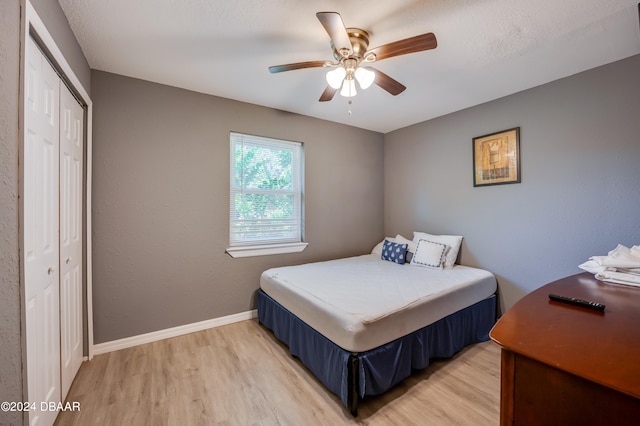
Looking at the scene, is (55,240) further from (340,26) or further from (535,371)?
(535,371)

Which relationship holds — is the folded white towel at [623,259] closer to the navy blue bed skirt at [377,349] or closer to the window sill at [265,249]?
the navy blue bed skirt at [377,349]

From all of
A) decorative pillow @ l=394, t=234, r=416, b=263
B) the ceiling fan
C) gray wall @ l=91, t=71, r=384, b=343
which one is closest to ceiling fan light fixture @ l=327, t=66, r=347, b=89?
the ceiling fan

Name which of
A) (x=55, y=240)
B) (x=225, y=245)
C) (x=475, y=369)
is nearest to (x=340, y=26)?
(x=55, y=240)

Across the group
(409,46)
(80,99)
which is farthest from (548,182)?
(80,99)

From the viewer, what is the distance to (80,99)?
2.03 meters

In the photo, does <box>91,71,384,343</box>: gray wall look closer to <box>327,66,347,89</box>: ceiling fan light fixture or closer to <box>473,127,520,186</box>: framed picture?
<box>327,66,347,89</box>: ceiling fan light fixture

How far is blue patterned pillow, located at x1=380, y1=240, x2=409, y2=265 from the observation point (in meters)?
3.33

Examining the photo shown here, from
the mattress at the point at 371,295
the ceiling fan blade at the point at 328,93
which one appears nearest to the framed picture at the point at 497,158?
the mattress at the point at 371,295

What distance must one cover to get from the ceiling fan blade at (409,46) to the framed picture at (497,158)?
1.86 m

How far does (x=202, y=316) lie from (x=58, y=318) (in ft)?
4.17

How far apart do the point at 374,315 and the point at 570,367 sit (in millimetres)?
1087

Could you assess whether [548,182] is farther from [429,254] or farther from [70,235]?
[70,235]

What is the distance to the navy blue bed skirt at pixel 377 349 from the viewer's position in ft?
5.53

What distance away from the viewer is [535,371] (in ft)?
2.77
